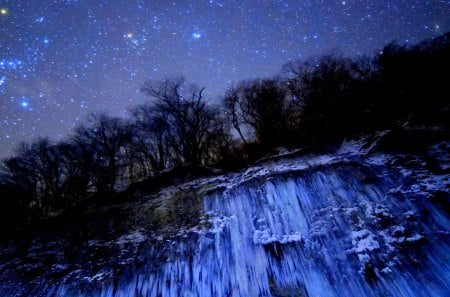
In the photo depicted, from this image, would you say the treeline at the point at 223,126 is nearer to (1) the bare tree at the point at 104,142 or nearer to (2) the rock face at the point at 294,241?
(1) the bare tree at the point at 104,142

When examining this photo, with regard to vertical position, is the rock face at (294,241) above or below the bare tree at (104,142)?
below

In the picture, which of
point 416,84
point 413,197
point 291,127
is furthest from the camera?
point 291,127

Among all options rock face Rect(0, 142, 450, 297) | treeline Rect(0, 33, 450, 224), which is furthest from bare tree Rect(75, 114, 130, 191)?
rock face Rect(0, 142, 450, 297)

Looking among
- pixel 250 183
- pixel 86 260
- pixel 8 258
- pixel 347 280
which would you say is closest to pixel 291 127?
pixel 250 183

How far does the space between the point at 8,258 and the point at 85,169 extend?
1146cm

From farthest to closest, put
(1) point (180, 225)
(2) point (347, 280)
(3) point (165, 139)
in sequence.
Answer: (3) point (165, 139), (1) point (180, 225), (2) point (347, 280)

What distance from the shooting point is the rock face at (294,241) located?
24.9 ft

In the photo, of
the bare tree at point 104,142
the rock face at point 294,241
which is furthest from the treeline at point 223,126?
the rock face at point 294,241

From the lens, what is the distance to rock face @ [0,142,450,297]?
24.9 feet

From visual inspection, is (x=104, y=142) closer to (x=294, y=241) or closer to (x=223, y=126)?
(x=223, y=126)

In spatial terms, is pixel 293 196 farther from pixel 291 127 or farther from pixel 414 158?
pixel 291 127

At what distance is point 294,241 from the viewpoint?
916 cm

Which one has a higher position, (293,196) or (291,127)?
(291,127)

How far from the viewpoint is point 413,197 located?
8750 millimetres
